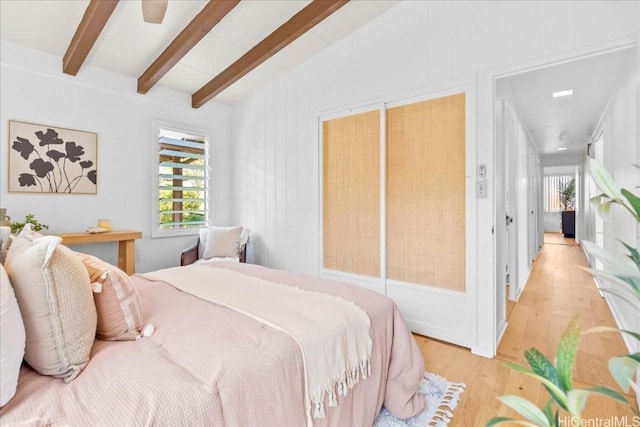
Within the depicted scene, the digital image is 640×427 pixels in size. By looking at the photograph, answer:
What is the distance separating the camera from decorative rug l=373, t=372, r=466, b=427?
64.9 inches

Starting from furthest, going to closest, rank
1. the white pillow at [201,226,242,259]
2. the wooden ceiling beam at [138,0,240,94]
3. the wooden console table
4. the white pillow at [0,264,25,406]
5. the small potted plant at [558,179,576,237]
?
the small potted plant at [558,179,576,237] → the white pillow at [201,226,242,259] → the wooden console table → the wooden ceiling beam at [138,0,240,94] → the white pillow at [0,264,25,406]

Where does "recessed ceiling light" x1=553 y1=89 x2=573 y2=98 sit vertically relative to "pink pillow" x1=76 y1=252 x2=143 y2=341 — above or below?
above

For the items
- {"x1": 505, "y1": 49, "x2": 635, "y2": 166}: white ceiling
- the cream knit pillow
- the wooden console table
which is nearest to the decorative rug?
the cream knit pillow

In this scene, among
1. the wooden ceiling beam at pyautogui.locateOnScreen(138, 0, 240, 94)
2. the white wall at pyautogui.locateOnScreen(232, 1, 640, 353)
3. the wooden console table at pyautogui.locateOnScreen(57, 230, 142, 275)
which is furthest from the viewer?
the wooden console table at pyautogui.locateOnScreen(57, 230, 142, 275)

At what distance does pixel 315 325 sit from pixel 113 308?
2.55 feet

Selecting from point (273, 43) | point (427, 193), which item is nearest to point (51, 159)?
point (273, 43)

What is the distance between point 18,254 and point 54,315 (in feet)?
0.94

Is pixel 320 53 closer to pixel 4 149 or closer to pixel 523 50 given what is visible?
pixel 523 50

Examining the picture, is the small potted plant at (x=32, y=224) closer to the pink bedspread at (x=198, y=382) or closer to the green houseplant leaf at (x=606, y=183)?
the pink bedspread at (x=198, y=382)

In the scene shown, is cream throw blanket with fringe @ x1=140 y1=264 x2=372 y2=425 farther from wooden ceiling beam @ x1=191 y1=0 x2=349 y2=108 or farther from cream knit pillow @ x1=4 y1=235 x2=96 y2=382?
wooden ceiling beam @ x1=191 y1=0 x2=349 y2=108

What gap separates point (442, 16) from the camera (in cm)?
260

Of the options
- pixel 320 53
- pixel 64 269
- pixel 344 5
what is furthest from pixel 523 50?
→ pixel 64 269

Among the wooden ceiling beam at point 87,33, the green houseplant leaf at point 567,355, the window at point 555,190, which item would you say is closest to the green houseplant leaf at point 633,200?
the green houseplant leaf at point 567,355

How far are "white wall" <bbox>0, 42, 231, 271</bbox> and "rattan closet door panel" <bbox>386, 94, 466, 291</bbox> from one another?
2739mm
